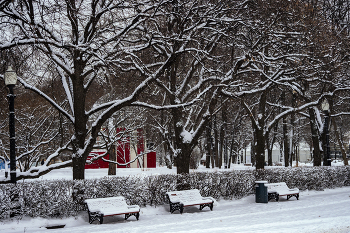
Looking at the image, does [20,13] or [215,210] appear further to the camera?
[215,210]

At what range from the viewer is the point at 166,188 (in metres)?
12.6

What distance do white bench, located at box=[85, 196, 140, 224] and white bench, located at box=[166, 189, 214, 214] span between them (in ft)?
4.83

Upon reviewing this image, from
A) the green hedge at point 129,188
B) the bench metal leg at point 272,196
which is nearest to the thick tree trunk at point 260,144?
the green hedge at point 129,188

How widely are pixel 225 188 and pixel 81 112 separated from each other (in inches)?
254

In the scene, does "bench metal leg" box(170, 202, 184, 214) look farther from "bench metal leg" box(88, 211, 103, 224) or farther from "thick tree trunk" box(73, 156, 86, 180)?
"thick tree trunk" box(73, 156, 86, 180)

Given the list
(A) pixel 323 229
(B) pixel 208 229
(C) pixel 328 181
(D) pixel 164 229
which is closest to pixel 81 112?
(D) pixel 164 229

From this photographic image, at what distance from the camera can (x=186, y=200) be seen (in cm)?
1215

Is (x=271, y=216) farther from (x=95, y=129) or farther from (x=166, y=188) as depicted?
(x=95, y=129)

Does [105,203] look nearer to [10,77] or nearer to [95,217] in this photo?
[95,217]

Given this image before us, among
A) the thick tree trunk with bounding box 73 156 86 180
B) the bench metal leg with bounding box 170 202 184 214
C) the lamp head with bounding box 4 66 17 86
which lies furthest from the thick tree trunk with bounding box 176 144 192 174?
the lamp head with bounding box 4 66 17 86

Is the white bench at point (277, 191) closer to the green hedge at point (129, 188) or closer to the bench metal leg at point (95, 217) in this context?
the green hedge at point (129, 188)

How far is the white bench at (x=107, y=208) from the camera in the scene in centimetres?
1019

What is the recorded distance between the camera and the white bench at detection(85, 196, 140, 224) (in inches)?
401

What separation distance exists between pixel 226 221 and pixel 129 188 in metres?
3.54
